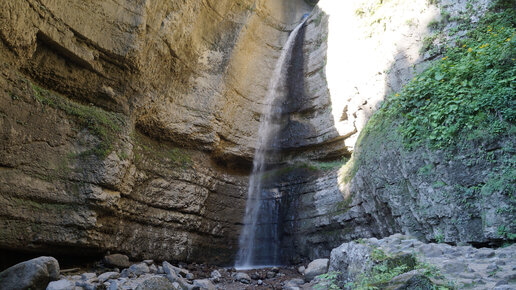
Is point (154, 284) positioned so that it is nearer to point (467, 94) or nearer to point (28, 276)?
point (28, 276)

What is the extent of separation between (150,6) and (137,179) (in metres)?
4.52

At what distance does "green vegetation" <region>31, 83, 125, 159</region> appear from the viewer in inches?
266

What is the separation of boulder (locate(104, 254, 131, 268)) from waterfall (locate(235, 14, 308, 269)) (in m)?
3.64

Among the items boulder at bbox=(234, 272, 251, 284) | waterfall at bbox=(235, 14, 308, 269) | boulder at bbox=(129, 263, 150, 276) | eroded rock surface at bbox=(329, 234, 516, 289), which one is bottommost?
boulder at bbox=(234, 272, 251, 284)

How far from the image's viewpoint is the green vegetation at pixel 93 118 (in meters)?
6.76

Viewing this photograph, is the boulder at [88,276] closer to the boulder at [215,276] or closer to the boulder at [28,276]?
the boulder at [28,276]

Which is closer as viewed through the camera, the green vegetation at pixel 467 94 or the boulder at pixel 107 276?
the green vegetation at pixel 467 94

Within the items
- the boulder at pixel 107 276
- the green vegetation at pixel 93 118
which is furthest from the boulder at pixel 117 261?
the green vegetation at pixel 93 118

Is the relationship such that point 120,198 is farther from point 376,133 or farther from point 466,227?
point 466,227

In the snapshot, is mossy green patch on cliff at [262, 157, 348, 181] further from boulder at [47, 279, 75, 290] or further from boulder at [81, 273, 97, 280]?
boulder at [47, 279, 75, 290]

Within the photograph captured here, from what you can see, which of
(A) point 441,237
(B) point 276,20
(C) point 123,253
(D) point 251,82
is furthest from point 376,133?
(B) point 276,20

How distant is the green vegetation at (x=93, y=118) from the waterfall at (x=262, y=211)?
5035 millimetres

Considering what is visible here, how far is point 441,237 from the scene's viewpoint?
5586 mm

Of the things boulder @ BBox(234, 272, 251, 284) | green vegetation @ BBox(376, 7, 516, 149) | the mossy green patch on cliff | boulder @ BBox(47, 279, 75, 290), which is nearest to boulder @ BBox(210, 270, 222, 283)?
boulder @ BBox(234, 272, 251, 284)
